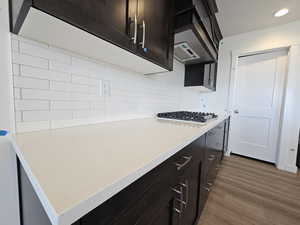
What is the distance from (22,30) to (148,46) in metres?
0.62

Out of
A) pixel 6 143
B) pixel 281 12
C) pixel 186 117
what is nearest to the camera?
pixel 6 143

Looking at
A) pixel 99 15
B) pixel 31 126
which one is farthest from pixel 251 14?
pixel 31 126

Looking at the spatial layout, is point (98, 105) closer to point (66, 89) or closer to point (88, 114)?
point (88, 114)

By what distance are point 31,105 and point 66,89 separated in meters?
0.19

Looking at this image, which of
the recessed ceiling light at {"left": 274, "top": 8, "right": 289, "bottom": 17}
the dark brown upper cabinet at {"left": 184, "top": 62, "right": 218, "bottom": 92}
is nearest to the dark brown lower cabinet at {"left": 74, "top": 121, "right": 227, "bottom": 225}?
the dark brown upper cabinet at {"left": 184, "top": 62, "right": 218, "bottom": 92}

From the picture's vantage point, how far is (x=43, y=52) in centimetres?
70

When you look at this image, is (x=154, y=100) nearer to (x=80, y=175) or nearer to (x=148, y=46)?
(x=148, y=46)

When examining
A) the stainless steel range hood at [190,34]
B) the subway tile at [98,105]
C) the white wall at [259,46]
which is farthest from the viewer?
the white wall at [259,46]

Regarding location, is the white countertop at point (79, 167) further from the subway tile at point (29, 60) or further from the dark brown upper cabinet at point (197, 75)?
the dark brown upper cabinet at point (197, 75)

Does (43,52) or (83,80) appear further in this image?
(83,80)

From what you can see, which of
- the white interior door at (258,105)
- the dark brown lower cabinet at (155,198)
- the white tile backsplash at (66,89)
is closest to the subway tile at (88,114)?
the white tile backsplash at (66,89)

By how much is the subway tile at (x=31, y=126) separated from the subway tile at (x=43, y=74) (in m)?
0.24

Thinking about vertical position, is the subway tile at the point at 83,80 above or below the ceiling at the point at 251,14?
below

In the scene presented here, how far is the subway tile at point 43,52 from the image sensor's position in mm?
648
